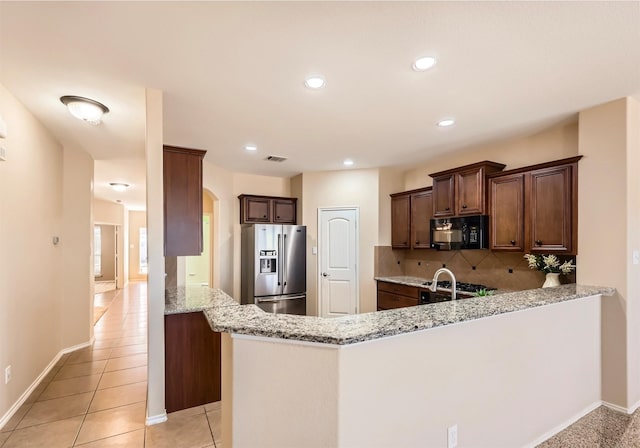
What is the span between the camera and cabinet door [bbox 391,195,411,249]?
4.92 meters

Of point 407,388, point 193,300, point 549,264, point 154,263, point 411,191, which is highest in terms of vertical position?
point 411,191

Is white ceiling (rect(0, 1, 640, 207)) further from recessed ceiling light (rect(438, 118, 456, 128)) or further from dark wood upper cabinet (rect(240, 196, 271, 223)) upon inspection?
dark wood upper cabinet (rect(240, 196, 271, 223))

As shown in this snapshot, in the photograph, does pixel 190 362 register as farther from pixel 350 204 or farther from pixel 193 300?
pixel 350 204

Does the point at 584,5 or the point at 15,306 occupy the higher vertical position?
the point at 584,5

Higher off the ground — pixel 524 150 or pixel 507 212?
pixel 524 150

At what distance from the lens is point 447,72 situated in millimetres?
2215

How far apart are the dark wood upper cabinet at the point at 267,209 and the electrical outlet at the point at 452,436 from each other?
13.5 feet

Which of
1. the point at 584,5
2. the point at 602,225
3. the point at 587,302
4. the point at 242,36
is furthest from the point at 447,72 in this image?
the point at 587,302

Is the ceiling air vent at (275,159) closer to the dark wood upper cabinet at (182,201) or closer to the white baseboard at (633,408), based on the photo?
the dark wood upper cabinet at (182,201)

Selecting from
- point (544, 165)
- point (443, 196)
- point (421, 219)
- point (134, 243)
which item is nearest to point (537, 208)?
point (544, 165)

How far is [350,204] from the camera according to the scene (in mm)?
5340

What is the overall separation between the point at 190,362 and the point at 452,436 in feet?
6.80

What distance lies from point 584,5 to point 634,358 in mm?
2826

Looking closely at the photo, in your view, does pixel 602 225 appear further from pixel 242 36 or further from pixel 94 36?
pixel 94 36
